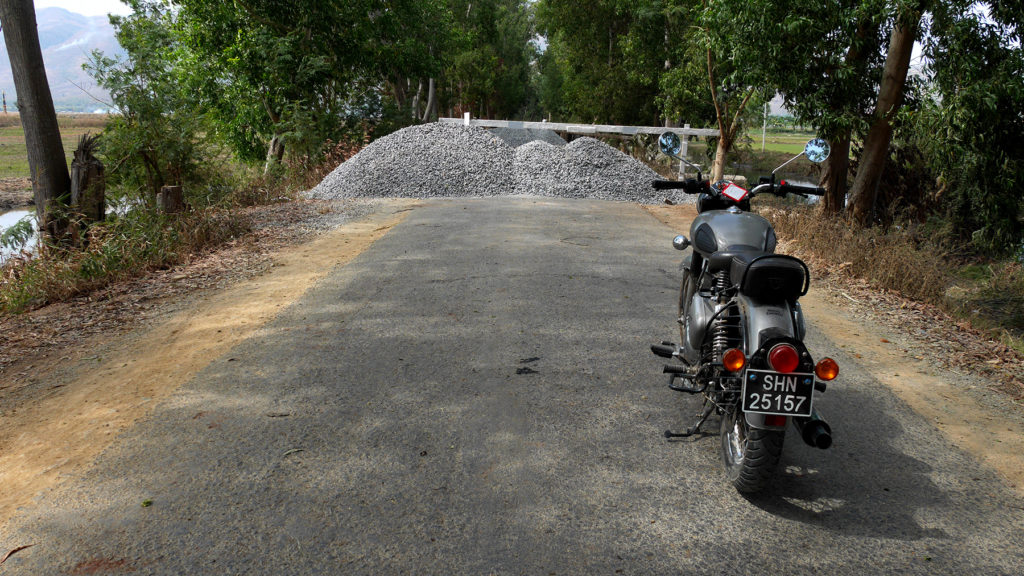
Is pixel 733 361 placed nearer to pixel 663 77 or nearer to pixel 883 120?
pixel 883 120

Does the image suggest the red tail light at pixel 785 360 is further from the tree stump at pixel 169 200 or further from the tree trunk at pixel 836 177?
the tree trunk at pixel 836 177

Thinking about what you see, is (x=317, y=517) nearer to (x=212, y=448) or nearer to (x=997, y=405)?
(x=212, y=448)

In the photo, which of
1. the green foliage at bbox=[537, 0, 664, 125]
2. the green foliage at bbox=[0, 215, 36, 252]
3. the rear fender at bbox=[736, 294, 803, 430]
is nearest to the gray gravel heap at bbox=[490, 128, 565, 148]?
the green foliage at bbox=[537, 0, 664, 125]

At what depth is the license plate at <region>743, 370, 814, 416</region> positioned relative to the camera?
3.22m

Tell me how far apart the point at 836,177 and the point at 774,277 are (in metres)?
10.5

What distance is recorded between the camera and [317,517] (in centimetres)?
334

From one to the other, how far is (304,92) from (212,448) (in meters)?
21.1

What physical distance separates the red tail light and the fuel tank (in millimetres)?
908

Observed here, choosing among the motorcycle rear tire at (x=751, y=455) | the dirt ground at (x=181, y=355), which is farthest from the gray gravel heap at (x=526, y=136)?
the motorcycle rear tire at (x=751, y=455)

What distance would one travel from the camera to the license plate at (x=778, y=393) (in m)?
3.22

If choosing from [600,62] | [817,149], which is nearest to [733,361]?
[817,149]

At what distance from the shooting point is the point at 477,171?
696 inches

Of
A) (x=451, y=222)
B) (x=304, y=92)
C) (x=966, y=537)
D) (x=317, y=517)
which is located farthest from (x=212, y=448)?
(x=304, y=92)

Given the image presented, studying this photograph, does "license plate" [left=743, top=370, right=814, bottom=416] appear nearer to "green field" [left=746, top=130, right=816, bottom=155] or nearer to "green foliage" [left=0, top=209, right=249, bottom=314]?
"green foliage" [left=0, top=209, right=249, bottom=314]
